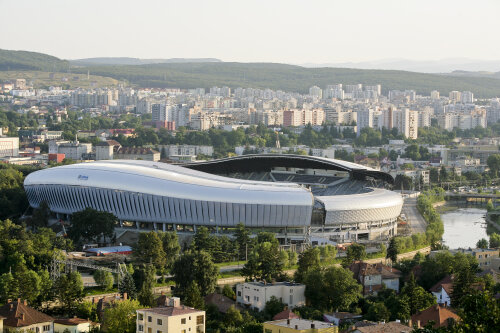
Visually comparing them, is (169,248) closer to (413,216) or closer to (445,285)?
(445,285)

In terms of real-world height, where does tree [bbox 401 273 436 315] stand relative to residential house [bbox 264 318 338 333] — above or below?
below

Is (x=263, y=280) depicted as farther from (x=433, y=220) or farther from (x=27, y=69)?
(x=27, y=69)

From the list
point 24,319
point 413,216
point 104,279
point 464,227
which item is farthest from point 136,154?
point 24,319

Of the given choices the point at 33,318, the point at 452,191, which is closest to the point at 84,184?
the point at 33,318

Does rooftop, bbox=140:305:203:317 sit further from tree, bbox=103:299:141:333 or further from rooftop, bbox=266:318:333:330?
rooftop, bbox=266:318:333:330

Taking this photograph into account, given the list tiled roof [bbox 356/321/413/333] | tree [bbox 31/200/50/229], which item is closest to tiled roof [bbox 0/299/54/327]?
tiled roof [bbox 356/321/413/333]

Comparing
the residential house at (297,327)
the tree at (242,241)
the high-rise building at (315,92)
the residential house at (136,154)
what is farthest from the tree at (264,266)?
the high-rise building at (315,92)
